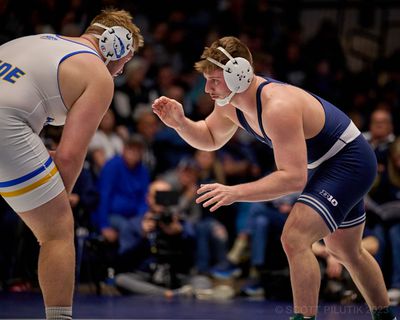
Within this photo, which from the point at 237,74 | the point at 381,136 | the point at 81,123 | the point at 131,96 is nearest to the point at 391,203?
the point at 381,136

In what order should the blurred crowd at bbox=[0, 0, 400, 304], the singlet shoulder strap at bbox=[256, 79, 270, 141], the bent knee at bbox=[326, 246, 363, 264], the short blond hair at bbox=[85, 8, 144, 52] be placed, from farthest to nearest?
the blurred crowd at bbox=[0, 0, 400, 304] → the bent knee at bbox=[326, 246, 363, 264] → the singlet shoulder strap at bbox=[256, 79, 270, 141] → the short blond hair at bbox=[85, 8, 144, 52]

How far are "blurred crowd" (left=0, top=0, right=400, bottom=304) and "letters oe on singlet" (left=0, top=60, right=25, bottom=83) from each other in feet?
10.5

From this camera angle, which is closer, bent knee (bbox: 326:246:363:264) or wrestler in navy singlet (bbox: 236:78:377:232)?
wrestler in navy singlet (bbox: 236:78:377:232)

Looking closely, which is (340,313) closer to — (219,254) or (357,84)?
(219,254)

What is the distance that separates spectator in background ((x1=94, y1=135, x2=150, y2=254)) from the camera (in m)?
7.57

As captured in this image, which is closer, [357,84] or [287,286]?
[287,286]

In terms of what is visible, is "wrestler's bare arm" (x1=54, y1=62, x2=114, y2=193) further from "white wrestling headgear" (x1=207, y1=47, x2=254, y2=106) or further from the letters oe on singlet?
"white wrestling headgear" (x1=207, y1=47, x2=254, y2=106)

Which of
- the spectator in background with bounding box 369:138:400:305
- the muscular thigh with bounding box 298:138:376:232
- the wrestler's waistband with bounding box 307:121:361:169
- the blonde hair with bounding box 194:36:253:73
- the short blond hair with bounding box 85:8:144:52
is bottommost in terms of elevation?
the spectator in background with bounding box 369:138:400:305

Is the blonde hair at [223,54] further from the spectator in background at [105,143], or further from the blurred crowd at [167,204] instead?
the spectator in background at [105,143]

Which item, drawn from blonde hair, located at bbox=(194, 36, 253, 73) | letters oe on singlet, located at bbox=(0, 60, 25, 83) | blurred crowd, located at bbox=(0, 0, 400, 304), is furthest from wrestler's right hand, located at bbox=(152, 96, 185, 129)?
blurred crowd, located at bbox=(0, 0, 400, 304)

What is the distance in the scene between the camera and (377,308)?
441cm

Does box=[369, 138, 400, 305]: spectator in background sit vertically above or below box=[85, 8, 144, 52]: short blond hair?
below

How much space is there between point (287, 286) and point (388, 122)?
1.71 m

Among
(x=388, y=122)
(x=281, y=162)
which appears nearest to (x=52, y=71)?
(x=281, y=162)
